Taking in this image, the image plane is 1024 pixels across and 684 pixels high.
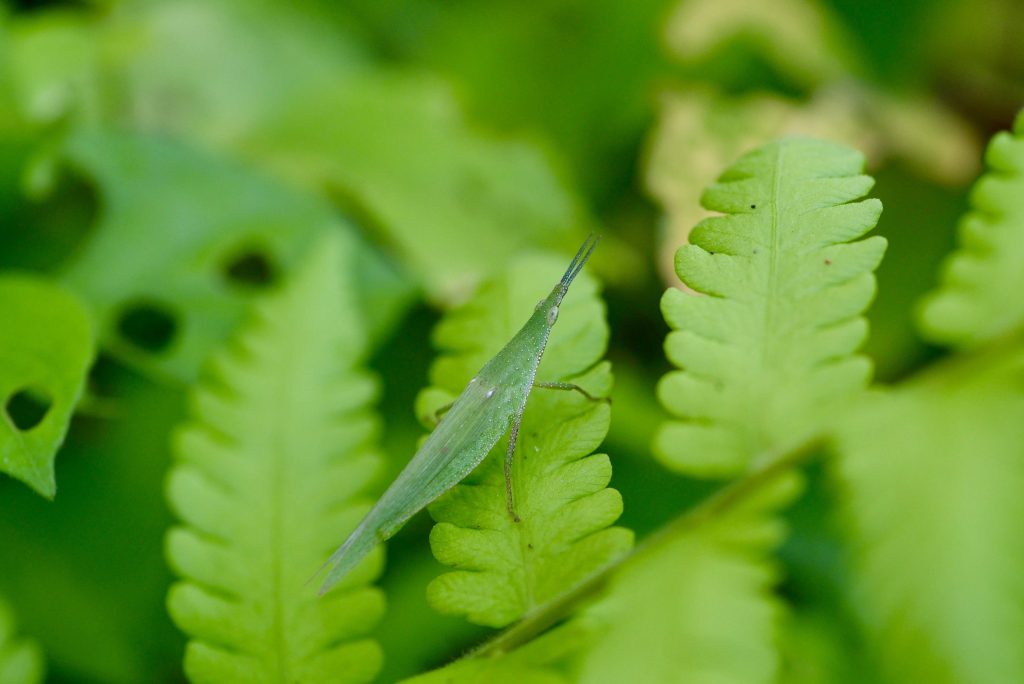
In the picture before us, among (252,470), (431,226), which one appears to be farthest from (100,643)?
(431,226)

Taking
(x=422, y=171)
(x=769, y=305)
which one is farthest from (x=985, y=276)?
(x=422, y=171)

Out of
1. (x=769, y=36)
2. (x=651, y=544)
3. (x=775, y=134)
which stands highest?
(x=769, y=36)

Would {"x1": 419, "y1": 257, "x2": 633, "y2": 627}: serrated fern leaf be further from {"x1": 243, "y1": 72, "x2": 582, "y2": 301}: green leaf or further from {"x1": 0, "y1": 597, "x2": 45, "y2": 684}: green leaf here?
{"x1": 243, "y1": 72, "x2": 582, "y2": 301}: green leaf

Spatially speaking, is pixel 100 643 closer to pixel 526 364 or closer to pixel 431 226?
pixel 526 364

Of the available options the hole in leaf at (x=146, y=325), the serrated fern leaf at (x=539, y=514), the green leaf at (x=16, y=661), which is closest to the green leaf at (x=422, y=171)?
the hole in leaf at (x=146, y=325)

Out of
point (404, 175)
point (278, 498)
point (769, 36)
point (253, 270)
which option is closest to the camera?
point (278, 498)

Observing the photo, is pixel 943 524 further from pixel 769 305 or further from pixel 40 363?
pixel 40 363
